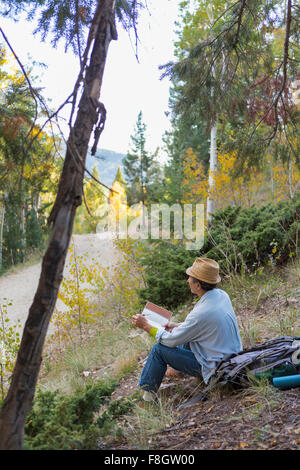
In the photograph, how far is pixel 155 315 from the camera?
9.92ft

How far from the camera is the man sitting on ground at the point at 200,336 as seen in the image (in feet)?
8.96

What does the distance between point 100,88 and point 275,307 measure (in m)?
3.21

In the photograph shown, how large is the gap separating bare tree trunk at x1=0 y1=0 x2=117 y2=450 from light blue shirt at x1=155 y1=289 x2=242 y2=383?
1.25m

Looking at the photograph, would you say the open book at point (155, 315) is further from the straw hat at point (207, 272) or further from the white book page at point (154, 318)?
the straw hat at point (207, 272)

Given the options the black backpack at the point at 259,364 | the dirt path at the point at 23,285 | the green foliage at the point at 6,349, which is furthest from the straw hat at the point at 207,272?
the dirt path at the point at 23,285

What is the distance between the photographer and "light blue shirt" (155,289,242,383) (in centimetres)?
272

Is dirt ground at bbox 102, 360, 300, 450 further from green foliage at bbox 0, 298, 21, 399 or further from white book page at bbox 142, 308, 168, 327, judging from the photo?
green foliage at bbox 0, 298, 21, 399

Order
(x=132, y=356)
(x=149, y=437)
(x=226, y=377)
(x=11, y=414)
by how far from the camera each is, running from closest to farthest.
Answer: (x=11, y=414)
(x=149, y=437)
(x=226, y=377)
(x=132, y=356)

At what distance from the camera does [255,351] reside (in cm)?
263

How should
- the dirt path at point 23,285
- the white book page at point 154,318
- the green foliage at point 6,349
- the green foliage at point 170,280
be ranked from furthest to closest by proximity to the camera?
the dirt path at point 23,285, the green foliage at point 170,280, the green foliage at point 6,349, the white book page at point 154,318

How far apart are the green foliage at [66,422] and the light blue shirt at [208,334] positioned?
687 mm

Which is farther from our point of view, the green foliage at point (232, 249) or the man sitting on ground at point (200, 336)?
the green foliage at point (232, 249)
